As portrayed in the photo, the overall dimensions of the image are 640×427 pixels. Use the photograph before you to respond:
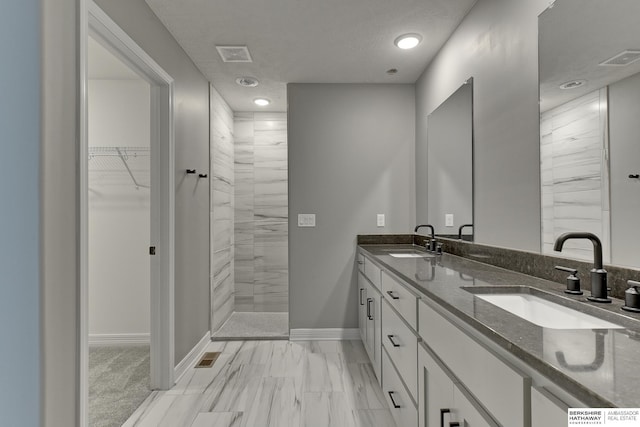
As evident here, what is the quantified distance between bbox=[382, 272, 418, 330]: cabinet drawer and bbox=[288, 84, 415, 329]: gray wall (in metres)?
1.26

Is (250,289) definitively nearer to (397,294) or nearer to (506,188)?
(397,294)

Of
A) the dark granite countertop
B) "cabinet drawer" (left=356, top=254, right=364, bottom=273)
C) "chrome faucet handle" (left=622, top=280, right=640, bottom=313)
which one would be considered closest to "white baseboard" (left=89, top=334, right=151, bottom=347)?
"cabinet drawer" (left=356, top=254, right=364, bottom=273)

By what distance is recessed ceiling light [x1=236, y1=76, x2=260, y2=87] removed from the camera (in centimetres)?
330

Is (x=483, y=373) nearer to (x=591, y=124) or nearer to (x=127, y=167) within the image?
(x=591, y=124)

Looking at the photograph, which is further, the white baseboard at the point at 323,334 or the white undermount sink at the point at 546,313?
the white baseboard at the point at 323,334

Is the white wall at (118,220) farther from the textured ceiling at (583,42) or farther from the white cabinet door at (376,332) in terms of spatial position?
the textured ceiling at (583,42)

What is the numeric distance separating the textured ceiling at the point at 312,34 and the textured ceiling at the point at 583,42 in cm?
83

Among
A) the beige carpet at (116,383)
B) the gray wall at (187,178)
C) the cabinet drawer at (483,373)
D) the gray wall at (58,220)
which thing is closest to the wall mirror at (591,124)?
the cabinet drawer at (483,373)

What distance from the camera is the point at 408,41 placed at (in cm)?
259

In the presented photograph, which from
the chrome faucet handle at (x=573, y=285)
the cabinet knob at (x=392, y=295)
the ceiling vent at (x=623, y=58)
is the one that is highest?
the ceiling vent at (x=623, y=58)

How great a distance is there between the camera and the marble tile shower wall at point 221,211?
11.5 feet

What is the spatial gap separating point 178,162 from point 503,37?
2215mm

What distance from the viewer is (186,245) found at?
9.12 ft

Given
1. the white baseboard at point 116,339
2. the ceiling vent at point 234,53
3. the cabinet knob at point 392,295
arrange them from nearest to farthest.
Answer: the cabinet knob at point 392,295 → the ceiling vent at point 234,53 → the white baseboard at point 116,339
